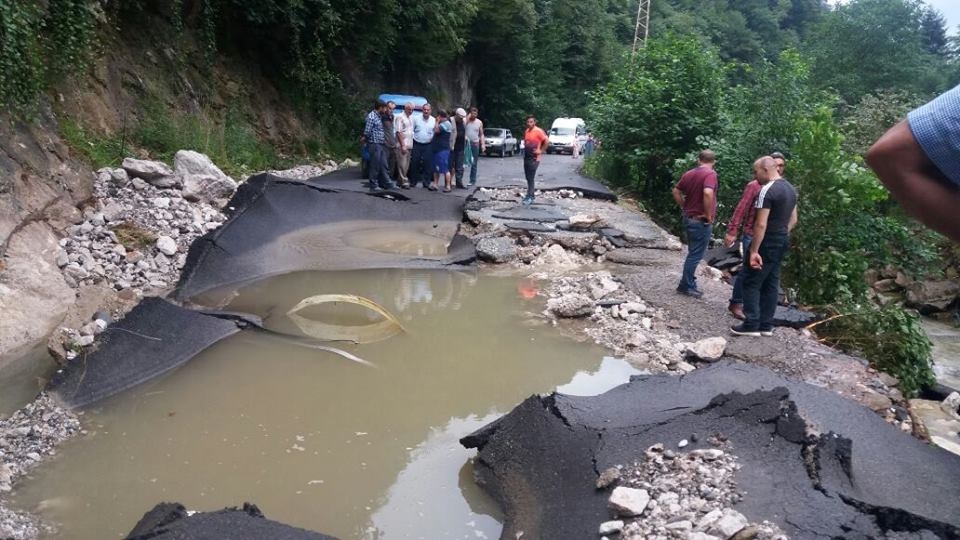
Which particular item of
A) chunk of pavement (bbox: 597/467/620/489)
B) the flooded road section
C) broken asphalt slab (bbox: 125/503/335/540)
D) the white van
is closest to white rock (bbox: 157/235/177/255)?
the flooded road section

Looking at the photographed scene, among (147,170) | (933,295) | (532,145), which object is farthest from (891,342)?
(933,295)

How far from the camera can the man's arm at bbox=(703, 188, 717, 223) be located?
7750 millimetres

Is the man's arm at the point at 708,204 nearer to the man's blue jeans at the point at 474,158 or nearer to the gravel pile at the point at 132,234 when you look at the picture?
the gravel pile at the point at 132,234

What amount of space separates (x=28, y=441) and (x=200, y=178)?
18.7 ft

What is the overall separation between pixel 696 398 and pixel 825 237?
550 centimetres

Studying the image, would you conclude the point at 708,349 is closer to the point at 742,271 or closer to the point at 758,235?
the point at 742,271

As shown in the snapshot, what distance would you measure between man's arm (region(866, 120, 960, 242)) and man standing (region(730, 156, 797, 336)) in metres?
5.07

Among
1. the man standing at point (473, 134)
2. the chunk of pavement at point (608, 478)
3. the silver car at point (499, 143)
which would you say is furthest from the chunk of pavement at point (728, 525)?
the silver car at point (499, 143)

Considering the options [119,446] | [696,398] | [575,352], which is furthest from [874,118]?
[119,446]

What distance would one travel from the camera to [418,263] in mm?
9672

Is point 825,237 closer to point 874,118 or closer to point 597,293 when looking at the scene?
point 597,293

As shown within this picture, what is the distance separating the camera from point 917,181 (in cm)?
155

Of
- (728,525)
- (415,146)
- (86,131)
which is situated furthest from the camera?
(415,146)

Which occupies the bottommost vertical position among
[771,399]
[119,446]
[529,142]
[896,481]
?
[119,446]
